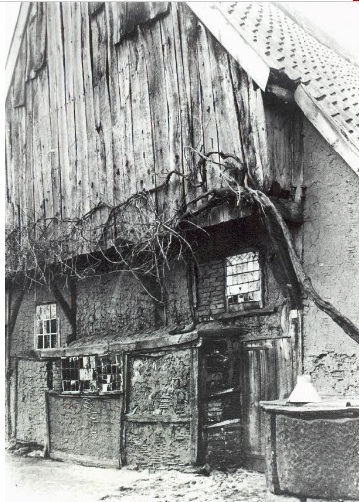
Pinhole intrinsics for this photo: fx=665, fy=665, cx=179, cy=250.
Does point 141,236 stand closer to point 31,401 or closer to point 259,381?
point 259,381

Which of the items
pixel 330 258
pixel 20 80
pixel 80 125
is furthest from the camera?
pixel 20 80

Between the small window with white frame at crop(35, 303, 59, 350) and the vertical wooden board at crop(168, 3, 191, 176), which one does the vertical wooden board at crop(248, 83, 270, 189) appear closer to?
the vertical wooden board at crop(168, 3, 191, 176)

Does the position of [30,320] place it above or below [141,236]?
below

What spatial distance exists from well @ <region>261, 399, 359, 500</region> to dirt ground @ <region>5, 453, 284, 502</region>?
48 centimetres

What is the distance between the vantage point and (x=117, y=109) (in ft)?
28.1

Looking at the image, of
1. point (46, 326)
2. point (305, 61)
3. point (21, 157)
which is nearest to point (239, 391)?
point (46, 326)

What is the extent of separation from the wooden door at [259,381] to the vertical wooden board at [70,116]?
331 centimetres

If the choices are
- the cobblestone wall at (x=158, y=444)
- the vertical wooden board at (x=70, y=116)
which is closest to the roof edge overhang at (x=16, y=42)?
the vertical wooden board at (x=70, y=116)

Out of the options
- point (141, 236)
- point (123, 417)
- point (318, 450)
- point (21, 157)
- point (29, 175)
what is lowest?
point (123, 417)

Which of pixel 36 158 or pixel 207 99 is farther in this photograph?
pixel 36 158

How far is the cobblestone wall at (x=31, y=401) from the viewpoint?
8.93 metres

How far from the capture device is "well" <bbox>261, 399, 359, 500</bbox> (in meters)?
5.41

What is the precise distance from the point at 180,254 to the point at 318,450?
3.10m

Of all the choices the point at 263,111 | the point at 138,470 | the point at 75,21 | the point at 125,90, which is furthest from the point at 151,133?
the point at 138,470
